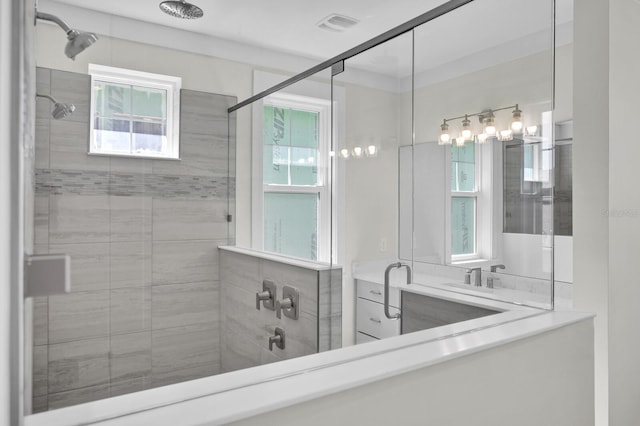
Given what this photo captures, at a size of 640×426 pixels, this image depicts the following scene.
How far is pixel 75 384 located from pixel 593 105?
1.99 metres

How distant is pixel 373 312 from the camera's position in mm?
1387

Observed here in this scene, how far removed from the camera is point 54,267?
2.49 ft

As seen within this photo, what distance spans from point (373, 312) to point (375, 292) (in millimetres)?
75

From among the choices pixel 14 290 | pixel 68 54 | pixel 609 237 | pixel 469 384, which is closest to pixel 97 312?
pixel 14 290

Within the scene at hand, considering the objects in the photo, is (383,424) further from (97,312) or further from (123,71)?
(123,71)

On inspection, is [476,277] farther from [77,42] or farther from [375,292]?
[77,42]

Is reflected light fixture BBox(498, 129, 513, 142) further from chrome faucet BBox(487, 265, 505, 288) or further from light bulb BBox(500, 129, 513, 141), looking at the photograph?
chrome faucet BBox(487, 265, 505, 288)

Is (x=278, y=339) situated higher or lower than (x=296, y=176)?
lower

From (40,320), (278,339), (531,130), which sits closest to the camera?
(40,320)

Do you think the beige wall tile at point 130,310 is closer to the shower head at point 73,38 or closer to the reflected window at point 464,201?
the shower head at point 73,38

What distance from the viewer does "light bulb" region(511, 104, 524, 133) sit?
1608 millimetres

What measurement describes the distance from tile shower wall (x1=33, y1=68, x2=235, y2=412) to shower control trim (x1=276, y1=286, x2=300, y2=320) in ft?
0.71

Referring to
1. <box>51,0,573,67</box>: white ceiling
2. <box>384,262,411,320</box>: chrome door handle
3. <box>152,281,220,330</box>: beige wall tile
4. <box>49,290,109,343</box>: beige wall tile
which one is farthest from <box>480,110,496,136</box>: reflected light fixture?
<box>49,290,109,343</box>: beige wall tile

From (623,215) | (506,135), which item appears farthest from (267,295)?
(623,215)
